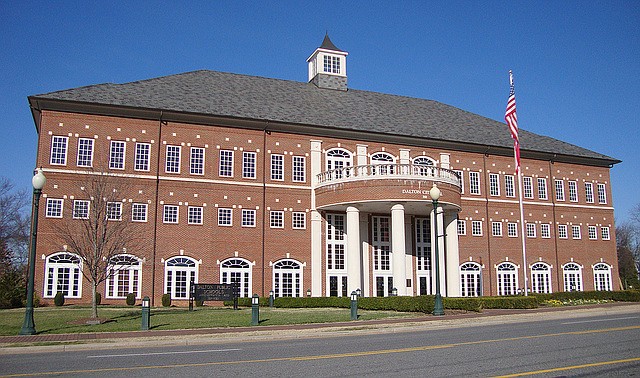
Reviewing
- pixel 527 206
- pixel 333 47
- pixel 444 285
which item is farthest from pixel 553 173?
pixel 333 47

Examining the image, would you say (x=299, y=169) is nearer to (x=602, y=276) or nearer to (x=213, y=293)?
(x=213, y=293)

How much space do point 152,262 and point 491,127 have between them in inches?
1188

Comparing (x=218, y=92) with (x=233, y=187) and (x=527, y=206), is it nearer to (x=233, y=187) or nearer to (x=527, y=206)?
(x=233, y=187)

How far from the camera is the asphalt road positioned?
10.0 meters

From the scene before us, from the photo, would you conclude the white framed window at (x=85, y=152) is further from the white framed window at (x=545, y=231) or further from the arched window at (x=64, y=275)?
the white framed window at (x=545, y=231)

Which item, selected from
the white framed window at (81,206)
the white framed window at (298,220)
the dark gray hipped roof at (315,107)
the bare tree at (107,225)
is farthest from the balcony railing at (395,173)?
the white framed window at (81,206)

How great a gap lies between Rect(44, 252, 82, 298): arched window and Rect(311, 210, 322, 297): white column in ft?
46.0

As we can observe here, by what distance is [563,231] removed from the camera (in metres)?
48.1

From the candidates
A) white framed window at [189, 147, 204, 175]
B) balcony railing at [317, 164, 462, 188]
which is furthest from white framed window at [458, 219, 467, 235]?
white framed window at [189, 147, 204, 175]

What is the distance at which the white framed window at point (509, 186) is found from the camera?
4628 cm

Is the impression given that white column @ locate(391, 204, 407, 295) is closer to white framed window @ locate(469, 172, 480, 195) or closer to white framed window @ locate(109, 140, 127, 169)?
white framed window @ locate(469, 172, 480, 195)

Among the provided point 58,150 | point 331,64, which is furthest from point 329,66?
point 58,150

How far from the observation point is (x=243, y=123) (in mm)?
37812

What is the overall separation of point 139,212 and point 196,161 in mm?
4804
